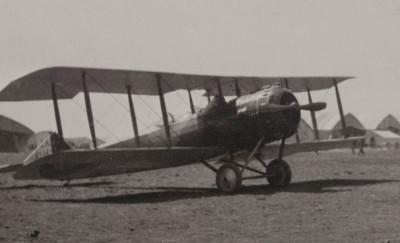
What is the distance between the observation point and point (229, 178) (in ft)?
39.4

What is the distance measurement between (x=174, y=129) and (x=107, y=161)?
6.49ft

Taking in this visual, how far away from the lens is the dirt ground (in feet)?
22.0

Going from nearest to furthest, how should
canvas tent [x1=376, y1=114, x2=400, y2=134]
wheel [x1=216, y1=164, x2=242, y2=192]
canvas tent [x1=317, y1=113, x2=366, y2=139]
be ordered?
wheel [x1=216, y1=164, x2=242, y2=192], canvas tent [x1=317, y1=113, x2=366, y2=139], canvas tent [x1=376, y1=114, x2=400, y2=134]

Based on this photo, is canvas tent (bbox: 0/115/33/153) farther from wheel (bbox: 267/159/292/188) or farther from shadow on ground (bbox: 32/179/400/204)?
wheel (bbox: 267/159/292/188)

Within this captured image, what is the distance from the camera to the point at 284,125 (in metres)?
11.8

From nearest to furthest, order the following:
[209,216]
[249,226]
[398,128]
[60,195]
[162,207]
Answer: [249,226], [209,216], [162,207], [60,195], [398,128]

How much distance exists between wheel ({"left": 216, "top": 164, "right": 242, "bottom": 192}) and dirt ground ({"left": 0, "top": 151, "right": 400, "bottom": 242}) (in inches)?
10.1

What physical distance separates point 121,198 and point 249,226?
16.9ft

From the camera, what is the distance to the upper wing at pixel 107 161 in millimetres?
11312

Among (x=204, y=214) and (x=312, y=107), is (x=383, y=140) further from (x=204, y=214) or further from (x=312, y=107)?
(x=204, y=214)

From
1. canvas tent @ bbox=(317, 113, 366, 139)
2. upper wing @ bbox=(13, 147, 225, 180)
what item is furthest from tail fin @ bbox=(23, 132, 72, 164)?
canvas tent @ bbox=(317, 113, 366, 139)

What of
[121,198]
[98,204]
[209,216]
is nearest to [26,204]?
[98,204]

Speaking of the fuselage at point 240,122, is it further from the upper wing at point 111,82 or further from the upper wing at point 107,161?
the upper wing at point 111,82

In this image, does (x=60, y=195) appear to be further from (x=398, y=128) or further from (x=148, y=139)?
(x=398, y=128)
